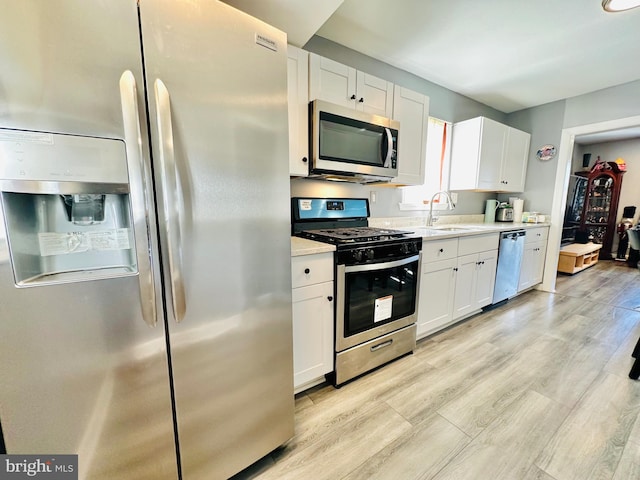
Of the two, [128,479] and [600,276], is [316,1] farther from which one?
[600,276]

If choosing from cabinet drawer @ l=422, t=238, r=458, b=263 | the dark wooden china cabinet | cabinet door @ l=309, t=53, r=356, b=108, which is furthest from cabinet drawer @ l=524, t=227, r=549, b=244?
the dark wooden china cabinet

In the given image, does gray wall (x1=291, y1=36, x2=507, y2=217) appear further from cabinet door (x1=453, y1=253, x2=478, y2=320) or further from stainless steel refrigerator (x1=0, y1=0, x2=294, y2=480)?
stainless steel refrigerator (x1=0, y1=0, x2=294, y2=480)

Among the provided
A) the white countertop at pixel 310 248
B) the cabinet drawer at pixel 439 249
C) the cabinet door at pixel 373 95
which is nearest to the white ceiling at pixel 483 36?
the cabinet door at pixel 373 95

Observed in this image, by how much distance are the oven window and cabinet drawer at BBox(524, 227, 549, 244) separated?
2.11 metres

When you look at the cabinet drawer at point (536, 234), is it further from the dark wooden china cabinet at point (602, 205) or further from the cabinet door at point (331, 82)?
the dark wooden china cabinet at point (602, 205)

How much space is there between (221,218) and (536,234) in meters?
3.83

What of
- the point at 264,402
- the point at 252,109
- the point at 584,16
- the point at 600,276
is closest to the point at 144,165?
the point at 252,109

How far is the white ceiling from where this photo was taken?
167 cm

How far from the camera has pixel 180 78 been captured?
794 mm

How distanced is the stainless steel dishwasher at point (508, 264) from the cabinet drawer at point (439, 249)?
0.90 m

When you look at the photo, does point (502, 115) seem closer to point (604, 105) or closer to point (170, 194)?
point (604, 105)

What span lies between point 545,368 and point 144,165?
2665 mm

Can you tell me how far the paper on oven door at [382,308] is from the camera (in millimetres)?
1755

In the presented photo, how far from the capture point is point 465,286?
2.42 meters
